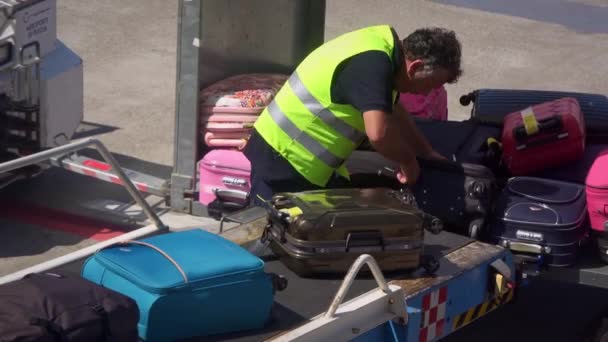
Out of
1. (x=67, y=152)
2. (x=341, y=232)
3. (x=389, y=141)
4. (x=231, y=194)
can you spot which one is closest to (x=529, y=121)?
(x=389, y=141)

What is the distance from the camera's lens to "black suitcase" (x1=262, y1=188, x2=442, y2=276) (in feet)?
13.2

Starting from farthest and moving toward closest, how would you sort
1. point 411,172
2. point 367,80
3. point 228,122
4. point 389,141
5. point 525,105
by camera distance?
point 228,122
point 525,105
point 411,172
point 389,141
point 367,80

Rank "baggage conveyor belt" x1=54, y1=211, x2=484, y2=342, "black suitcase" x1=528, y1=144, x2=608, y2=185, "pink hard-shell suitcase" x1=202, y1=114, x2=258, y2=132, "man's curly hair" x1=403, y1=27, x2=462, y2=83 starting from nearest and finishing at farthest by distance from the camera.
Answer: "baggage conveyor belt" x1=54, y1=211, x2=484, y2=342 < "man's curly hair" x1=403, y1=27, x2=462, y2=83 < "black suitcase" x1=528, y1=144, x2=608, y2=185 < "pink hard-shell suitcase" x1=202, y1=114, x2=258, y2=132

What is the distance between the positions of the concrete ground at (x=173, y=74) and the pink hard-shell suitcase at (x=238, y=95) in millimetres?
956

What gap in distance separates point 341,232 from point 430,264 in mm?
445

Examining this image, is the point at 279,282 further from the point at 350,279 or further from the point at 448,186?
the point at 448,186

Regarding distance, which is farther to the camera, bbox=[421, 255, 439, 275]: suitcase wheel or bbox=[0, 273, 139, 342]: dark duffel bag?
bbox=[421, 255, 439, 275]: suitcase wheel

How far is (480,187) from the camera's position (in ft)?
16.0

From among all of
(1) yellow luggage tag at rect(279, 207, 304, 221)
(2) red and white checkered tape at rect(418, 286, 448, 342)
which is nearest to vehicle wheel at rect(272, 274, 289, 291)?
(1) yellow luggage tag at rect(279, 207, 304, 221)

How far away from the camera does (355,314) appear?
3.72m

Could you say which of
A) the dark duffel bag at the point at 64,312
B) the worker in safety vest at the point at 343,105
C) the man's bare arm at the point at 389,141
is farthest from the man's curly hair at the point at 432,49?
the dark duffel bag at the point at 64,312

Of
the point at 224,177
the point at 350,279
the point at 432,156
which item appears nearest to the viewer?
the point at 350,279

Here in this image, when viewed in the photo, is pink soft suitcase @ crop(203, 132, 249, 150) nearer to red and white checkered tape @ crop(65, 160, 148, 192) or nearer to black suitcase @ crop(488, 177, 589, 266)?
red and white checkered tape @ crop(65, 160, 148, 192)

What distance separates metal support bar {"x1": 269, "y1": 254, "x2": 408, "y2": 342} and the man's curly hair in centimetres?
98
